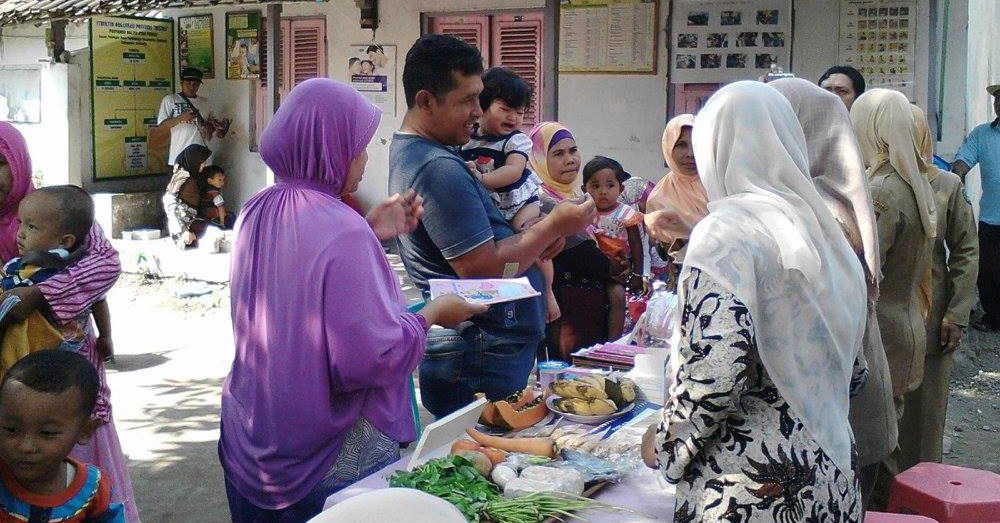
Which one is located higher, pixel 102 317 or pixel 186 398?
pixel 102 317

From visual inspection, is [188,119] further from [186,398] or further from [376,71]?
[186,398]

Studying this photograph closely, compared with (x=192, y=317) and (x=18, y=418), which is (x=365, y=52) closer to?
(x=192, y=317)

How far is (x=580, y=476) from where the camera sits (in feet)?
8.03

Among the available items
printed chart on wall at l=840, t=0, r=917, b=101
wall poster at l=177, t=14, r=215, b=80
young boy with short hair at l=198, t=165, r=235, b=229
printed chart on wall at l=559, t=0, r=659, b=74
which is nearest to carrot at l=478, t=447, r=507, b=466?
printed chart on wall at l=840, t=0, r=917, b=101

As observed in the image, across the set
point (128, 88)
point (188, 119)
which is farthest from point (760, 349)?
point (128, 88)

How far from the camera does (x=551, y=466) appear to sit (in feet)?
8.33

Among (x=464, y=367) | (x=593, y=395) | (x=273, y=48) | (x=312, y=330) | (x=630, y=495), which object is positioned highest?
(x=273, y=48)

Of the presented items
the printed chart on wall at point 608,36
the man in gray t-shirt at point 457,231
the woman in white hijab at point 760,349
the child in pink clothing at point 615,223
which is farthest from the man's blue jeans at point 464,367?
the printed chart on wall at point 608,36

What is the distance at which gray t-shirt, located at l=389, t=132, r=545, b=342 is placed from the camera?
9.05ft

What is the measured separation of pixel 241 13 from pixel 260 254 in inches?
389

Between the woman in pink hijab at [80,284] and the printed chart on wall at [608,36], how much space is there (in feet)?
Result: 18.6

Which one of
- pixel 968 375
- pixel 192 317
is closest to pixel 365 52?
pixel 192 317

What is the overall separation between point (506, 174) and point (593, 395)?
51.2 inches

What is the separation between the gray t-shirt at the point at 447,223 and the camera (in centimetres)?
276
